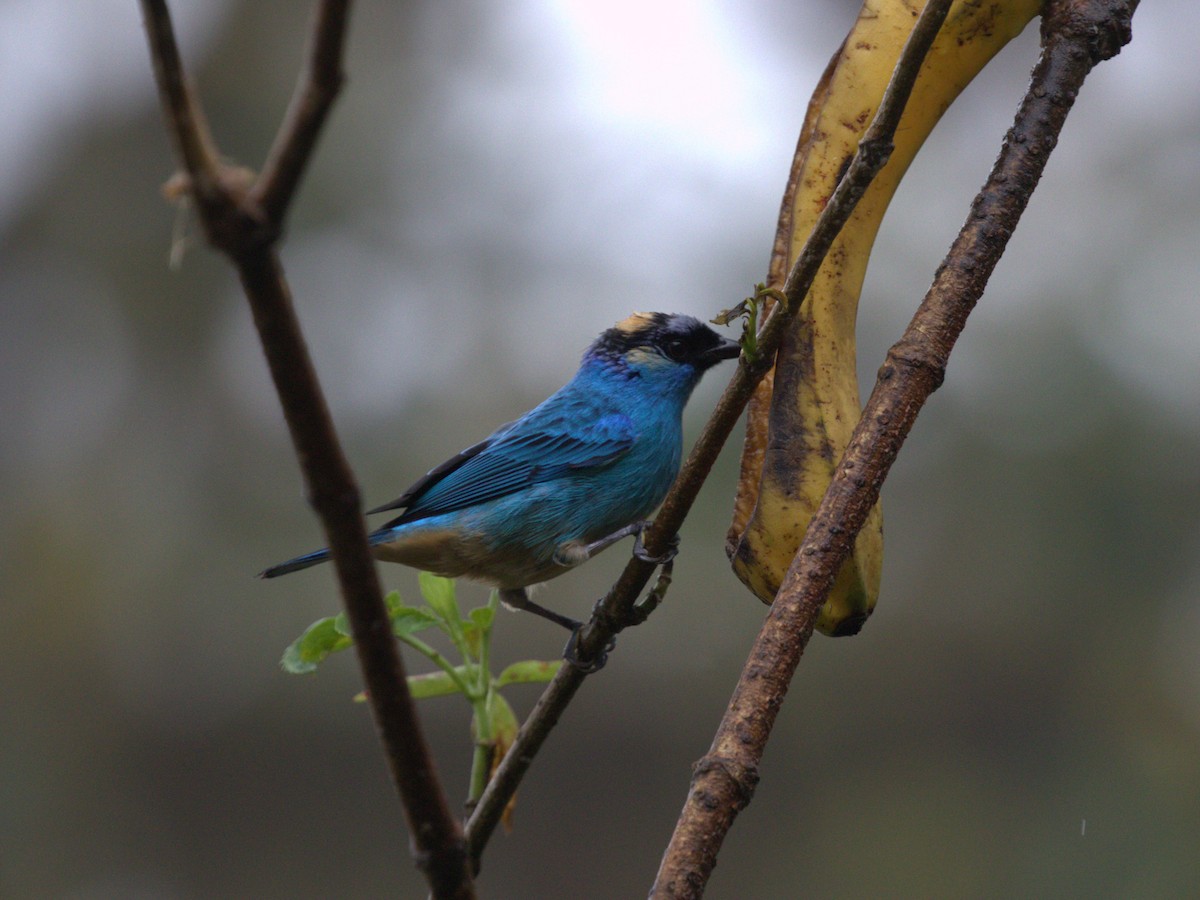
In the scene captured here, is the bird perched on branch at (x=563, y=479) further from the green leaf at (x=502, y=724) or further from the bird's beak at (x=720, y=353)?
the green leaf at (x=502, y=724)

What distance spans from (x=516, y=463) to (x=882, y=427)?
2202mm

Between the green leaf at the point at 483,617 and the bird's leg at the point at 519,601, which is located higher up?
the green leaf at the point at 483,617

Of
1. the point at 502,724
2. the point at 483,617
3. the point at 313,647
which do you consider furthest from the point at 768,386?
the point at 313,647

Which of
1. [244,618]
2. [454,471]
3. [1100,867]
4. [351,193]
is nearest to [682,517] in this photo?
[454,471]

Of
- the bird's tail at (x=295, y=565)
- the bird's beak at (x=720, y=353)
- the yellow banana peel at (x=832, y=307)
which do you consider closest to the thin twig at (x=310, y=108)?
the yellow banana peel at (x=832, y=307)

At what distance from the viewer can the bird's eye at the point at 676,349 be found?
3.90 metres

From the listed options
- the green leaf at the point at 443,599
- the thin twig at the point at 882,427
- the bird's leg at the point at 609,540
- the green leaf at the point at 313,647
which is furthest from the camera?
the bird's leg at the point at 609,540

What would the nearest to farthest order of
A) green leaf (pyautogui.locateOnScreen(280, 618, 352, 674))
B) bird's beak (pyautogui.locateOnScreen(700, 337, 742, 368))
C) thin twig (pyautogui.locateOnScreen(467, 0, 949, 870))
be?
1. thin twig (pyautogui.locateOnScreen(467, 0, 949, 870))
2. green leaf (pyautogui.locateOnScreen(280, 618, 352, 674))
3. bird's beak (pyautogui.locateOnScreen(700, 337, 742, 368))

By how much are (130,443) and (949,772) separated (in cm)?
616

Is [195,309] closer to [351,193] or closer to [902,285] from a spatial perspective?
[351,193]

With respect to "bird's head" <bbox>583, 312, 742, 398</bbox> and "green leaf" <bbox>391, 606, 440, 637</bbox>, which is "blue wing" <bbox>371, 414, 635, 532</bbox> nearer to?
"bird's head" <bbox>583, 312, 742, 398</bbox>

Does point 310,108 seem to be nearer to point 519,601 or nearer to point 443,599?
point 443,599

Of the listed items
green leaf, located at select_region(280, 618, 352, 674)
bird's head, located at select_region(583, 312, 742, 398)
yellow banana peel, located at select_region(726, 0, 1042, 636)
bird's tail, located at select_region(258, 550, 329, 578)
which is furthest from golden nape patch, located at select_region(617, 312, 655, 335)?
green leaf, located at select_region(280, 618, 352, 674)

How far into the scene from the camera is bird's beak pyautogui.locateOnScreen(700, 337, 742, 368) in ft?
12.6
